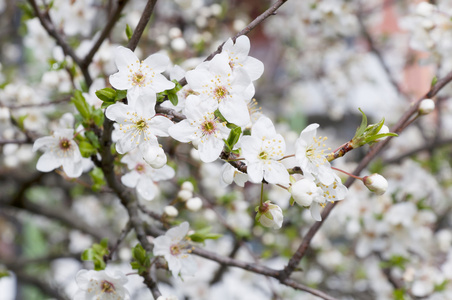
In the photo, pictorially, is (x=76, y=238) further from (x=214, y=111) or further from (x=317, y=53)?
(x=214, y=111)

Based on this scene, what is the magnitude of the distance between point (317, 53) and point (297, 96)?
48.1 inches

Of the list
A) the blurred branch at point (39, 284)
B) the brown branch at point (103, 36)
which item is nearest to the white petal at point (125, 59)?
the brown branch at point (103, 36)

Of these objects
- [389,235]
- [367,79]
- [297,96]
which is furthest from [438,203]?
[297,96]

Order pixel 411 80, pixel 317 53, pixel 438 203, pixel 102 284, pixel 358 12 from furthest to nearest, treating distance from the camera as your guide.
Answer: pixel 411 80 < pixel 317 53 < pixel 358 12 < pixel 438 203 < pixel 102 284

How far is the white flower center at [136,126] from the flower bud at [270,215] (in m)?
0.35

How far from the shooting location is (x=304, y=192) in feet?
3.48

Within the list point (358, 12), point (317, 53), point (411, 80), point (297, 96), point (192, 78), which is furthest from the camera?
point (411, 80)

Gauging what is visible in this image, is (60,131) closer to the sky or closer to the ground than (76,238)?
closer to the sky

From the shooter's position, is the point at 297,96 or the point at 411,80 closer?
the point at 297,96

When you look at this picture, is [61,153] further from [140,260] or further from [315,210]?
[315,210]

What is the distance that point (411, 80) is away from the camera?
8344 millimetres

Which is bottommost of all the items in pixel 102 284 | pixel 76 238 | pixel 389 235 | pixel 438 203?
pixel 76 238

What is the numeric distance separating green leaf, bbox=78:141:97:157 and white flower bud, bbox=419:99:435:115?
3.65 ft

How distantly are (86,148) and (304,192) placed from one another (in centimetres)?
66
